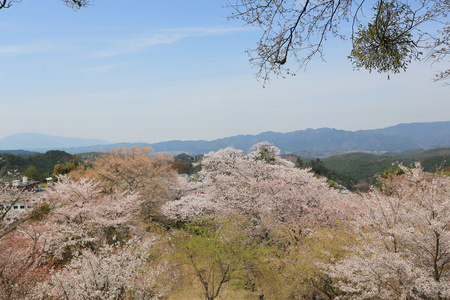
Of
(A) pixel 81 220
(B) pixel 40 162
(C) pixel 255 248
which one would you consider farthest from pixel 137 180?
(B) pixel 40 162

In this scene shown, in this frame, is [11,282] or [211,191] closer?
[11,282]

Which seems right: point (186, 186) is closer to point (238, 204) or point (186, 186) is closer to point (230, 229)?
point (238, 204)

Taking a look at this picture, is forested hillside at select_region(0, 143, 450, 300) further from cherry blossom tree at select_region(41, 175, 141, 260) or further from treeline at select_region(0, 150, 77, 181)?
treeline at select_region(0, 150, 77, 181)

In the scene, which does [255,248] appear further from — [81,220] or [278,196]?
[81,220]

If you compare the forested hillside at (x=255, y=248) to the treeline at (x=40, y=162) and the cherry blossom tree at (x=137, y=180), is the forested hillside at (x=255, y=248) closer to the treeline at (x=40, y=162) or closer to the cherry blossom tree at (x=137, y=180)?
the cherry blossom tree at (x=137, y=180)

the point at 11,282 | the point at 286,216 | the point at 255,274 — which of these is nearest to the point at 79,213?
the point at 11,282

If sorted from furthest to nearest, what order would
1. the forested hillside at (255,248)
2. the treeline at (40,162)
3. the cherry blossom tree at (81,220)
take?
the treeline at (40,162) < the cherry blossom tree at (81,220) < the forested hillside at (255,248)

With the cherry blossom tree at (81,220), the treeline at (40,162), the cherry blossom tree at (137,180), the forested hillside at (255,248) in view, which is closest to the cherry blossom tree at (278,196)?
the forested hillside at (255,248)

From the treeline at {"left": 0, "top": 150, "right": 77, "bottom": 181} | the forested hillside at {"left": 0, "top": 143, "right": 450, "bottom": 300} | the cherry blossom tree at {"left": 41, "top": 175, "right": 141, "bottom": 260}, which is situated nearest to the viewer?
the forested hillside at {"left": 0, "top": 143, "right": 450, "bottom": 300}

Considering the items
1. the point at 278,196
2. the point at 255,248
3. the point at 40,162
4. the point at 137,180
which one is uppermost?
the point at 278,196

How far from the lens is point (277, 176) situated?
17.2 metres

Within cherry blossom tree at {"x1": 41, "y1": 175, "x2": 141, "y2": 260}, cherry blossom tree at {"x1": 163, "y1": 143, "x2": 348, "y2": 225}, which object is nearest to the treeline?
cherry blossom tree at {"x1": 41, "y1": 175, "x2": 141, "y2": 260}

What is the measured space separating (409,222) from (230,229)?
6329 mm

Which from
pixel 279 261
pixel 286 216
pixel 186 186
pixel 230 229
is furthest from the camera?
pixel 186 186
